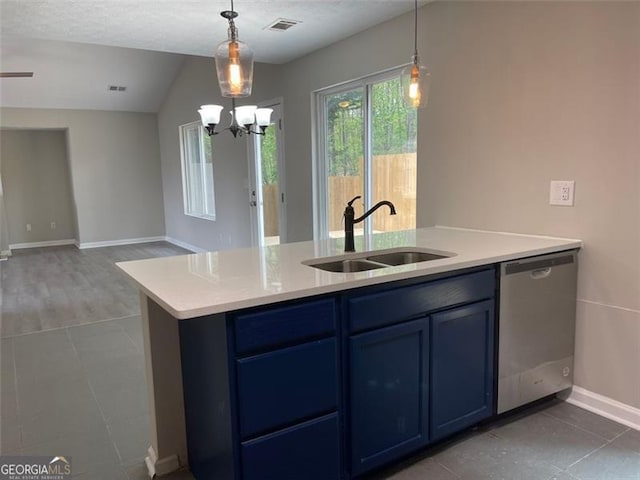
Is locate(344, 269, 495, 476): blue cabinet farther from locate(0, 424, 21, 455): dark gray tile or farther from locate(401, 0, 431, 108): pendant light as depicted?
locate(0, 424, 21, 455): dark gray tile

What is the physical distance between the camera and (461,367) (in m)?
2.11

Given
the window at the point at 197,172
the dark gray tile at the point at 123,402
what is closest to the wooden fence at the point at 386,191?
the dark gray tile at the point at 123,402

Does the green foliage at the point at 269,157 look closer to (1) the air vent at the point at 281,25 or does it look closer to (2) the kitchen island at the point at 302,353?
(1) the air vent at the point at 281,25

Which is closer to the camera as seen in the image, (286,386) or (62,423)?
(286,386)

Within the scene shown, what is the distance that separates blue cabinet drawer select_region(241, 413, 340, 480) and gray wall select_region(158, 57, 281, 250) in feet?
12.9

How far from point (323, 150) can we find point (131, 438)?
2.95 metres

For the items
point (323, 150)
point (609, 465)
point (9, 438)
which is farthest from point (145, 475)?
point (323, 150)

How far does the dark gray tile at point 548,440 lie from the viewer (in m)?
2.07

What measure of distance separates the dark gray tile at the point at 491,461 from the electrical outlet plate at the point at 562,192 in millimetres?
1251

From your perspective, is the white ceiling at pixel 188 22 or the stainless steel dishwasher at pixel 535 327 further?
the white ceiling at pixel 188 22

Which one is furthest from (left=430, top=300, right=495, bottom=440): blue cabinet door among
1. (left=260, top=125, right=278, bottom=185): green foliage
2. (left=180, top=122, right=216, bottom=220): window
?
(left=180, top=122, right=216, bottom=220): window

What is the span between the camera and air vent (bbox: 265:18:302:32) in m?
3.33

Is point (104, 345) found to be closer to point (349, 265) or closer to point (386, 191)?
point (349, 265)

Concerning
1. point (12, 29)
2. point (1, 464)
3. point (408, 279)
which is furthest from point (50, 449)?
point (12, 29)
